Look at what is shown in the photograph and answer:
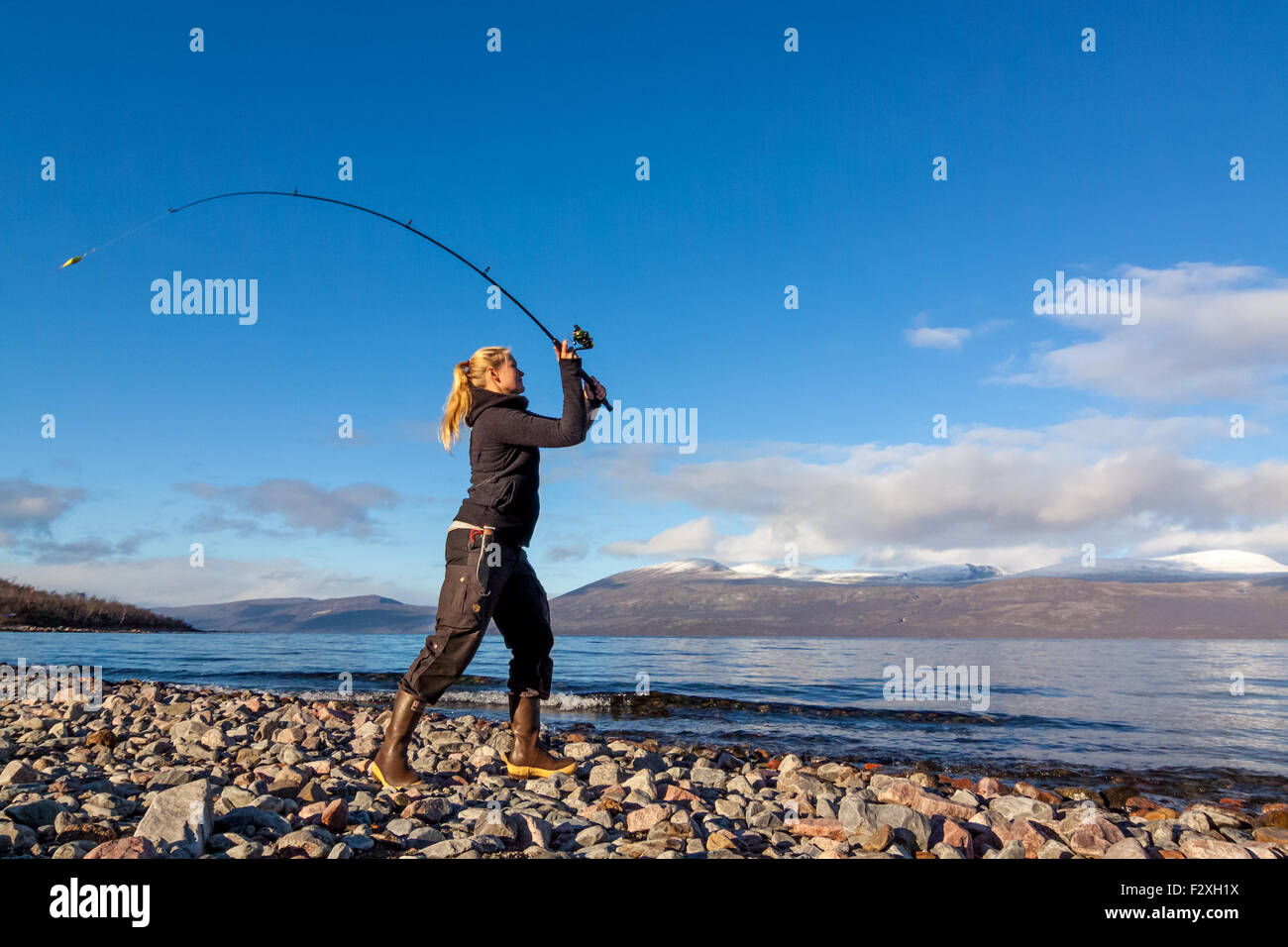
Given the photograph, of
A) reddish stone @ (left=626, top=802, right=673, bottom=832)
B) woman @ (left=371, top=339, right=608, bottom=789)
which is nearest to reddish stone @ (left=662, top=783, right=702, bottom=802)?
reddish stone @ (left=626, top=802, right=673, bottom=832)

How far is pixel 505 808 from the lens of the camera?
447 cm

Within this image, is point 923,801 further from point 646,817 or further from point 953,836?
point 646,817

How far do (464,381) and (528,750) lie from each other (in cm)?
283

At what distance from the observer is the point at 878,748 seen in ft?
30.3

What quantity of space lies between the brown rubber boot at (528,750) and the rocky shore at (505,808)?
0.53 ft

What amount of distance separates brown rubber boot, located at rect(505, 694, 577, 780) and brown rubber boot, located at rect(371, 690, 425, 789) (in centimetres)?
83

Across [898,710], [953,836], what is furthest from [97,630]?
[953,836]

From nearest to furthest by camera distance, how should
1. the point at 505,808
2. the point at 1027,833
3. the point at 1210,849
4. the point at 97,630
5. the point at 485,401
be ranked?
1. the point at 1210,849
2. the point at 1027,833
3. the point at 505,808
4. the point at 485,401
5. the point at 97,630

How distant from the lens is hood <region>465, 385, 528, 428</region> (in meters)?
4.97

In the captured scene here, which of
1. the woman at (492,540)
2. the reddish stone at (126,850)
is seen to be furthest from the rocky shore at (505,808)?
the woman at (492,540)
